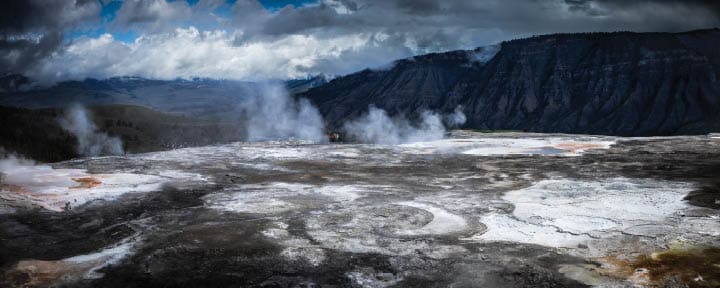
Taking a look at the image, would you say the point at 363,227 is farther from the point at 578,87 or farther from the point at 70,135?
the point at 578,87

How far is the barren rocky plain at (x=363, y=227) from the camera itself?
9664 millimetres

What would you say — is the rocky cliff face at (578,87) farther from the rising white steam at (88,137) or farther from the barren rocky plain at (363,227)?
the barren rocky plain at (363,227)

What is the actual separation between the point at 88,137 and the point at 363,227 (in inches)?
2236

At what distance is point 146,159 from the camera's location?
30016mm

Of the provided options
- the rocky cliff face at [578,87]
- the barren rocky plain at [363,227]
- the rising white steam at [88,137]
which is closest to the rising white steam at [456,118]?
the rocky cliff face at [578,87]

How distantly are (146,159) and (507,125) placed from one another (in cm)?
10240

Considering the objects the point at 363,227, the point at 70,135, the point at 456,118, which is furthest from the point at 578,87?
the point at 363,227

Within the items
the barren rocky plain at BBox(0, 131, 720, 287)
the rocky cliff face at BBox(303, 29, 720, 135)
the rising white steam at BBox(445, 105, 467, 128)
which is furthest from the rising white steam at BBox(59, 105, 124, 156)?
the rising white steam at BBox(445, 105, 467, 128)

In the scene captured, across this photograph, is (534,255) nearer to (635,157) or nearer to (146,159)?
(635,157)

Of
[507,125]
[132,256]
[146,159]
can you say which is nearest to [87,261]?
[132,256]

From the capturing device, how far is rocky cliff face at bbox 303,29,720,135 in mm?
99938

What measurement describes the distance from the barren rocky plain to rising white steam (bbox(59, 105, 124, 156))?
110ft

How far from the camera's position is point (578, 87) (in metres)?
120

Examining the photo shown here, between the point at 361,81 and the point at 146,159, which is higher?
the point at 361,81
